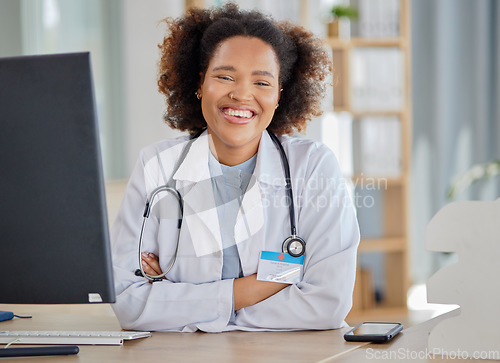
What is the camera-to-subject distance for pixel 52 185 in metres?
1.07

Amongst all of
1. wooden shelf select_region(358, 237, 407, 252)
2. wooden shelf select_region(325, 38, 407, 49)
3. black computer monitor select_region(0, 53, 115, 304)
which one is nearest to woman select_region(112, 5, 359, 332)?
black computer monitor select_region(0, 53, 115, 304)

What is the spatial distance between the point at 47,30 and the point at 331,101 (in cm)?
169

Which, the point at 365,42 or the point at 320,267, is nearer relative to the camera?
the point at 320,267

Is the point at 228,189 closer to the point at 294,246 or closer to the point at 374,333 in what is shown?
the point at 294,246

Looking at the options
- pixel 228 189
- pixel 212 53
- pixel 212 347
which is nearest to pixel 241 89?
pixel 212 53

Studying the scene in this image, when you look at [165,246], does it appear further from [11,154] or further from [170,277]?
[11,154]

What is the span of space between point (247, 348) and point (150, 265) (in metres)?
0.52

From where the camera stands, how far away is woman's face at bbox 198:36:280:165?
5.84 feet

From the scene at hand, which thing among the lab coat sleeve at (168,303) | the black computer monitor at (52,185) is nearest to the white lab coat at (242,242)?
the lab coat sleeve at (168,303)

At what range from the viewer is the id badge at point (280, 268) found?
1.61 meters

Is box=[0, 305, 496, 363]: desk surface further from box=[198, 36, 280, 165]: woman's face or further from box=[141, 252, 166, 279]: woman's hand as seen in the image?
box=[198, 36, 280, 165]: woman's face

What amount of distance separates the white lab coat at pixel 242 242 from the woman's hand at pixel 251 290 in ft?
0.06

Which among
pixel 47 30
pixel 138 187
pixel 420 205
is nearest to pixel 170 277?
pixel 138 187

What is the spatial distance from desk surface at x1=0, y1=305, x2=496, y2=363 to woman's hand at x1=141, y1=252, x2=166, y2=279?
20 cm
